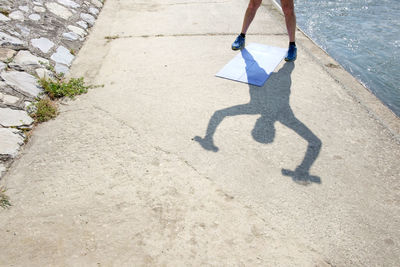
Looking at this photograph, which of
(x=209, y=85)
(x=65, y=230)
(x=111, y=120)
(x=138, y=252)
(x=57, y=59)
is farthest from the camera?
(x=57, y=59)

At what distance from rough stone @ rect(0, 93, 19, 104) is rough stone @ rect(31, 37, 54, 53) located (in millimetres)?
1154

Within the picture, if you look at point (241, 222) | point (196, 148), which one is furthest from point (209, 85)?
point (241, 222)

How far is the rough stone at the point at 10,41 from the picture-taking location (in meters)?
3.76

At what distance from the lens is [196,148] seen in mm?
2705

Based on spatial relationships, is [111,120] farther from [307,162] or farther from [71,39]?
[71,39]

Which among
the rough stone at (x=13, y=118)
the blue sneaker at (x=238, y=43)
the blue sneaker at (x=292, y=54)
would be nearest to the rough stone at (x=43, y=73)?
the rough stone at (x=13, y=118)

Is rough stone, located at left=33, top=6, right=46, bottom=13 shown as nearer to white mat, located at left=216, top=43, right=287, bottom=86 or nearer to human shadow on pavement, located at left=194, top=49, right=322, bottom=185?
white mat, located at left=216, top=43, right=287, bottom=86

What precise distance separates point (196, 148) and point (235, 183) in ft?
1.78

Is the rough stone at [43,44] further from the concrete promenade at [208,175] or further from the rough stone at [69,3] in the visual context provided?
the rough stone at [69,3]

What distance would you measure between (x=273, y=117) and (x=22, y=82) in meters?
2.91

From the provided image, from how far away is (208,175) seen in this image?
7.98 feet

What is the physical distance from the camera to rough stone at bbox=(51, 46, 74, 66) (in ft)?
13.2

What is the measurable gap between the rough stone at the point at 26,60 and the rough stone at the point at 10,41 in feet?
0.42

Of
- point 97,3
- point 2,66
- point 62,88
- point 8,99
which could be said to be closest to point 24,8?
point 2,66
